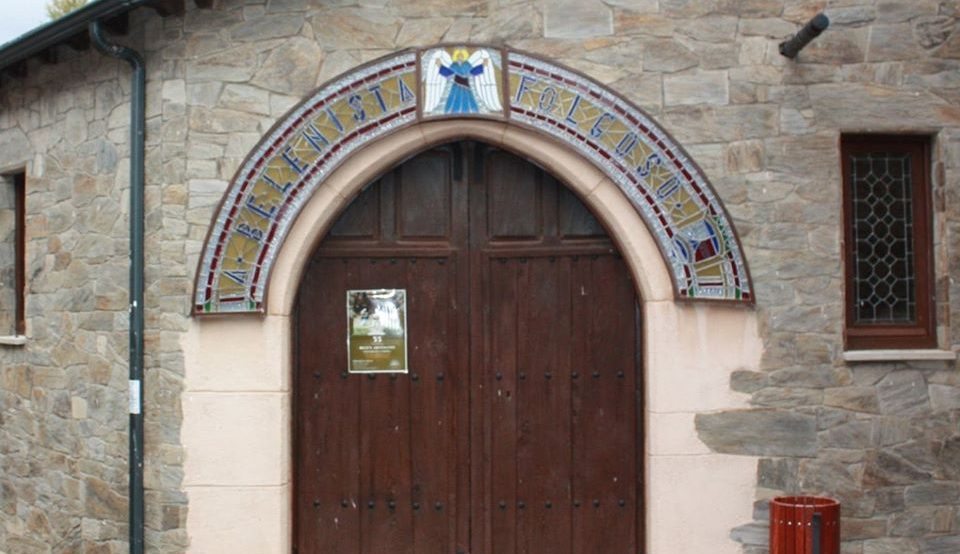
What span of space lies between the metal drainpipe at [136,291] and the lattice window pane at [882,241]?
409 cm

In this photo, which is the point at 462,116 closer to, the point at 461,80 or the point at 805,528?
the point at 461,80

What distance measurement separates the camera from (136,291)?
699 cm

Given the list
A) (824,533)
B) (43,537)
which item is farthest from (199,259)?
(824,533)

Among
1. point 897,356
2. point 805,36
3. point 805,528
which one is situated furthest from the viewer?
point 897,356

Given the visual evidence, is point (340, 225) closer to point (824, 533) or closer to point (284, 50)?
point (284, 50)

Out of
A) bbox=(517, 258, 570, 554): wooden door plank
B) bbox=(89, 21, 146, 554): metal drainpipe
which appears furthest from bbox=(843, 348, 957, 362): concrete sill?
bbox=(89, 21, 146, 554): metal drainpipe

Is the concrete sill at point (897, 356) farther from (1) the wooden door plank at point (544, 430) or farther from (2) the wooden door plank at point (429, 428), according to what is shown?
(2) the wooden door plank at point (429, 428)

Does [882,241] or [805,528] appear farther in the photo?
[882,241]

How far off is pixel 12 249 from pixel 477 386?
153 inches

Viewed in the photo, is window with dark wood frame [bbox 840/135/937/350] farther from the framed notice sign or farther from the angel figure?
the framed notice sign

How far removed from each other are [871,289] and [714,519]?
1606 millimetres

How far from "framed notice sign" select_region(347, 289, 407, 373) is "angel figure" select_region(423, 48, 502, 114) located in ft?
3.73

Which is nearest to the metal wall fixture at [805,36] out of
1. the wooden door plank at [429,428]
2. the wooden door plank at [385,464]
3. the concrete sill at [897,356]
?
the concrete sill at [897,356]

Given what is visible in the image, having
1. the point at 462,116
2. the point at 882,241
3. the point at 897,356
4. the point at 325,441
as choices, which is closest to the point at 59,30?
the point at 462,116
